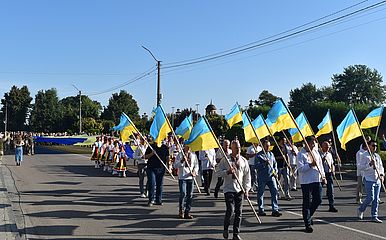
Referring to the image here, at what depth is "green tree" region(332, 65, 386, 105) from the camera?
10350cm

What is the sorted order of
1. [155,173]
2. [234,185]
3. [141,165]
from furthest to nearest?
[141,165], [155,173], [234,185]

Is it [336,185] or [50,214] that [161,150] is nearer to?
[50,214]

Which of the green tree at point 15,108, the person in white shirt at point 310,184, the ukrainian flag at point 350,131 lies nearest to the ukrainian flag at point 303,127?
the ukrainian flag at point 350,131

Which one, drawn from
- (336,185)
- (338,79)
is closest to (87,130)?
(338,79)

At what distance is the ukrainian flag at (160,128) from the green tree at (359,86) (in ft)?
305

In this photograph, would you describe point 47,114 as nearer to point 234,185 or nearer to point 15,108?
point 15,108

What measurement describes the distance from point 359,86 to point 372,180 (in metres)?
97.8

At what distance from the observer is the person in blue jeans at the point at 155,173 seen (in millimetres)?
13273

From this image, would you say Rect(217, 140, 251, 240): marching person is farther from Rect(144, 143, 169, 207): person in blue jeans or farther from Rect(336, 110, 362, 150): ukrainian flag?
Rect(336, 110, 362, 150): ukrainian flag

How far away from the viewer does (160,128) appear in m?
13.8

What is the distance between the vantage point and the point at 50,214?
1190 cm

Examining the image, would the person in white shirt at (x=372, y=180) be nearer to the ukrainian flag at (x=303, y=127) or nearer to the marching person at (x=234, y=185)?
the marching person at (x=234, y=185)

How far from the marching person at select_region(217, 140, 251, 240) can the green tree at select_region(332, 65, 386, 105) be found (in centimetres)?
9676

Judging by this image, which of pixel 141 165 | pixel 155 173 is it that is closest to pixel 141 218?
pixel 155 173
